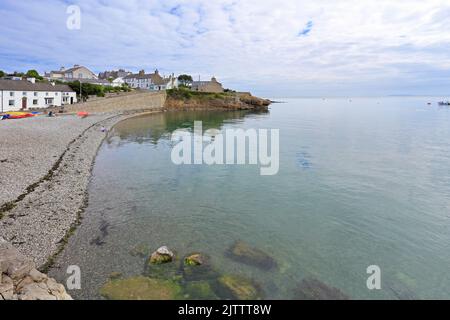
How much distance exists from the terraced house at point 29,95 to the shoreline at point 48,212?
3505 centimetres

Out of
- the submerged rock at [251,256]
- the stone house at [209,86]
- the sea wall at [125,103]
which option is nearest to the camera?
the submerged rock at [251,256]

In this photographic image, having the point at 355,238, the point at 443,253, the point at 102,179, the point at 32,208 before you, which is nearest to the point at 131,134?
the point at 102,179

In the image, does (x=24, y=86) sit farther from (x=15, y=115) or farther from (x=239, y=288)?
(x=239, y=288)

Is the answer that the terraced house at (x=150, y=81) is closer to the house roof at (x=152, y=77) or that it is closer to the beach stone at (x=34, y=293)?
the house roof at (x=152, y=77)

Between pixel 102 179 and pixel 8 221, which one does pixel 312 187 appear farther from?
pixel 8 221

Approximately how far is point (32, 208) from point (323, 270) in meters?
14.4

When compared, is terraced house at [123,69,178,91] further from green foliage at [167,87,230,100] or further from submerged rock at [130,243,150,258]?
submerged rock at [130,243,150,258]

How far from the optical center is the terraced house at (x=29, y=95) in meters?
51.2

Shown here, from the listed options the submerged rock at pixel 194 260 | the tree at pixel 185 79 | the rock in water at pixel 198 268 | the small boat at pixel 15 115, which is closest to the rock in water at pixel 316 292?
the rock in water at pixel 198 268

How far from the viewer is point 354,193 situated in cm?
2173

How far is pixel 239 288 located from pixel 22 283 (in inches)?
267

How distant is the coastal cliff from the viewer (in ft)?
342

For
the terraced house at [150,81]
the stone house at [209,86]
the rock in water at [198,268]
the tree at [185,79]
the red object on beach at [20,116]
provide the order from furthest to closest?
the tree at [185,79] < the stone house at [209,86] < the terraced house at [150,81] < the red object on beach at [20,116] < the rock in water at [198,268]

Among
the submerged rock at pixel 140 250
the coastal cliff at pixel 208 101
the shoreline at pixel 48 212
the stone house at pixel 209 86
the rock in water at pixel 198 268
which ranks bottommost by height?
the rock in water at pixel 198 268
